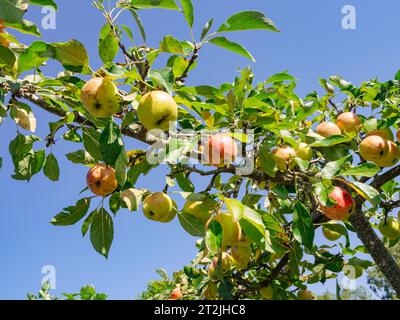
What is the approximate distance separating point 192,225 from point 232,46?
0.77m

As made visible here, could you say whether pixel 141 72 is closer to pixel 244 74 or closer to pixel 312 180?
pixel 244 74

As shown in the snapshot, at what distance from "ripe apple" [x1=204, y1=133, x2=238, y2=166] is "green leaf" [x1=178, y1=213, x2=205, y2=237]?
0.94ft

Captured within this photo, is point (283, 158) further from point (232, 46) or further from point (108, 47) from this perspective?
point (108, 47)

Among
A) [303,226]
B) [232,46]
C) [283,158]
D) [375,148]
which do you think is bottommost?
[303,226]

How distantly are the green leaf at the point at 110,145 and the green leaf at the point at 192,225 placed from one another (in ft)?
1.50

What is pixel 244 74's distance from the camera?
2.12 meters

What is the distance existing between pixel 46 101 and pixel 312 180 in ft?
3.95

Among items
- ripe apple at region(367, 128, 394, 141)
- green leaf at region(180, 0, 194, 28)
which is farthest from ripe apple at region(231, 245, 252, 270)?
green leaf at region(180, 0, 194, 28)

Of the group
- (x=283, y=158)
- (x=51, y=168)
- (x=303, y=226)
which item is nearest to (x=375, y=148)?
(x=283, y=158)

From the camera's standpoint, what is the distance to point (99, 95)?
148 centimetres

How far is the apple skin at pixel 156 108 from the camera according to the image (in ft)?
4.77

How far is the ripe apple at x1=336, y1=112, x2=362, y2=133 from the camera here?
254cm

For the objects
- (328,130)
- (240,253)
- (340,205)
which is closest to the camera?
(340,205)

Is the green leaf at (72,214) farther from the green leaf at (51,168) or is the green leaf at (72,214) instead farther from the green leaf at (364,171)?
the green leaf at (364,171)
